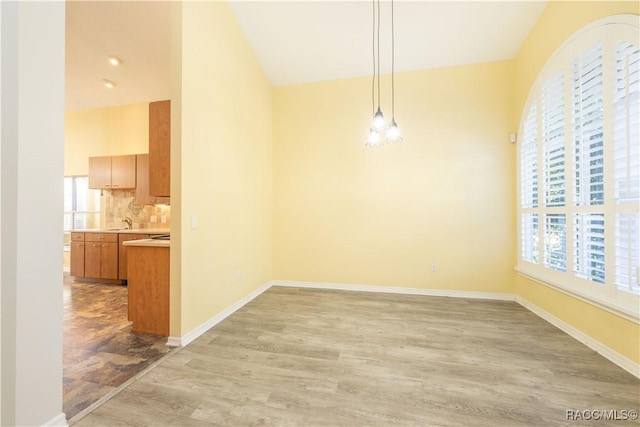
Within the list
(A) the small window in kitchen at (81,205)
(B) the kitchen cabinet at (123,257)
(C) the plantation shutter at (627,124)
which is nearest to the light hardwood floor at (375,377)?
(C) the plantation shutter at (627,124)

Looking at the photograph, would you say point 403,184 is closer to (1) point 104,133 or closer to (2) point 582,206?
(2) point 582,206

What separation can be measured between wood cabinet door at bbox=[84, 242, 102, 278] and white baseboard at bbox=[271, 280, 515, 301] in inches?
126

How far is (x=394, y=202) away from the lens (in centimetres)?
407

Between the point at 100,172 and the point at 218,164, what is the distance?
3723mm

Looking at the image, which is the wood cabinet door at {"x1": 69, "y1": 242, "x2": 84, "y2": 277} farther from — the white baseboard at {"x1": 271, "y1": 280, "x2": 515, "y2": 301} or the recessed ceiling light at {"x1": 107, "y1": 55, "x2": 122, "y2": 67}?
the white baseboard at {"x1": 271, "y1": 280, "x2": 515, "y2": 301}

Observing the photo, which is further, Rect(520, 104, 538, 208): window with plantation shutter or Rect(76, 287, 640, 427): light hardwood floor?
Rect(520, 104, 538, 208): window with plantation shutter

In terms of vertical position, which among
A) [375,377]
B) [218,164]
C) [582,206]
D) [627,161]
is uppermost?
[218,164]

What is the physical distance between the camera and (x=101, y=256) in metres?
4.46

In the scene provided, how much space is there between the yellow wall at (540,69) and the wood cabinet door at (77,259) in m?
7.30

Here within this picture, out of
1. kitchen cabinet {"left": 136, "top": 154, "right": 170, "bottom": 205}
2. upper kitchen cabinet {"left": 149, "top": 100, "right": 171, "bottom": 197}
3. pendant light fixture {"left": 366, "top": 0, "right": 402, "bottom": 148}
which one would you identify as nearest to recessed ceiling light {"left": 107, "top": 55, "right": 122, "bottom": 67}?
kitchen cabinet {"left": 136, "top": 154, "right": 170, "bottom": 205}

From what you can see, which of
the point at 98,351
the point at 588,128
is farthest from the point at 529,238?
the point at 98,351

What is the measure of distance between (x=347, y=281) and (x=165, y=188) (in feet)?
9.98

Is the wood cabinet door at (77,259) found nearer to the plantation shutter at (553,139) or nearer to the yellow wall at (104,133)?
the yellow wall at (104,133)

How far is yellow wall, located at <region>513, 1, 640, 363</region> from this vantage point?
78.7 inches
